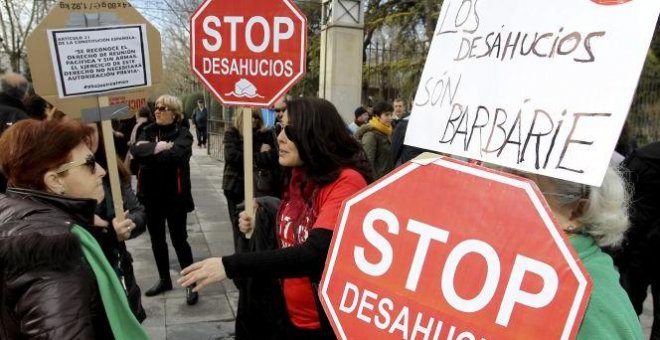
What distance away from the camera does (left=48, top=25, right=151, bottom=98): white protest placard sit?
2391mm

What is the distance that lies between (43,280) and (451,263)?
113 centimetres

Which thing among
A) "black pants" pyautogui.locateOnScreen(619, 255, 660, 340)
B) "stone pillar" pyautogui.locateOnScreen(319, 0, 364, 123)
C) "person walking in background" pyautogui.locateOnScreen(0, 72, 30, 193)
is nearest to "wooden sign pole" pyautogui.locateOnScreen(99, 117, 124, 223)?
"person walking in background" pyautogui.locateOnScreen(0, 72, 30, 193)

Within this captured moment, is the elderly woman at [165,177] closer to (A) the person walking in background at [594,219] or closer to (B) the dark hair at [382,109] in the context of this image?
(B) the dark hair at [382,109]

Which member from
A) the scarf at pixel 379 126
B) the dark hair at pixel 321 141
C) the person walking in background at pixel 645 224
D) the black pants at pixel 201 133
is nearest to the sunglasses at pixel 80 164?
the dark hair at pixel 321 141

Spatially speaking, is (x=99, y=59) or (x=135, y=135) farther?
(x=135, y=135)

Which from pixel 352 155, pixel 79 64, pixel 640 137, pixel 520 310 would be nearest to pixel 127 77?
Answer: pixel 79 64

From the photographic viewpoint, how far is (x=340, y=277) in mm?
1393

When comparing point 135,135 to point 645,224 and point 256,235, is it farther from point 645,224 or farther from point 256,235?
point 645,224

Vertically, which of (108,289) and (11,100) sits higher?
(11,100)

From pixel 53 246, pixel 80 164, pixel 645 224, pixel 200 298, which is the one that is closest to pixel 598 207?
pixel 53 246

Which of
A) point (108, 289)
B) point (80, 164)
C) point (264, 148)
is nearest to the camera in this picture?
point (108, 289)

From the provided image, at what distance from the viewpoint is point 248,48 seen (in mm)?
2773

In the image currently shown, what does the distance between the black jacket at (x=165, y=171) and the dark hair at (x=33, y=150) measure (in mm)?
2526

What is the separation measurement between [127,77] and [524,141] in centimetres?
207
